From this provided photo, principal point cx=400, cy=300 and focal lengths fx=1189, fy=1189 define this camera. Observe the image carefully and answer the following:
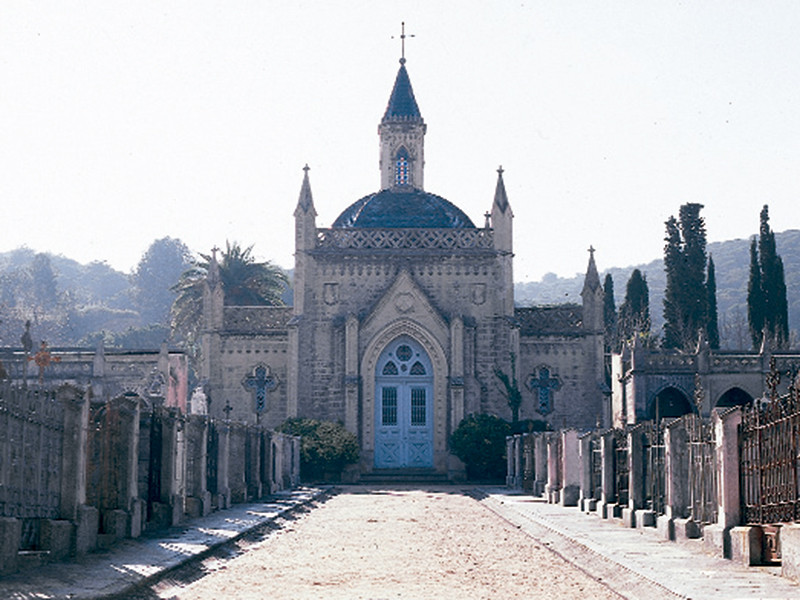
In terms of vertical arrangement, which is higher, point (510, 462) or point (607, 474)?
point (607, 474)

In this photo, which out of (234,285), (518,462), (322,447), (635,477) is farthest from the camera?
(234,285)

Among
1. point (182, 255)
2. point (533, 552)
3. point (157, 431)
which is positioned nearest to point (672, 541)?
point (533, 552)

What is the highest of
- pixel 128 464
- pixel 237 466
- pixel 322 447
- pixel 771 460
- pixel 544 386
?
pixel 544 386

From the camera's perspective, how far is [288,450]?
3797 centimetres

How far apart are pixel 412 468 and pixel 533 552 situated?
28.5 metres

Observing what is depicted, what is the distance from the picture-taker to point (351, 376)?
148ft

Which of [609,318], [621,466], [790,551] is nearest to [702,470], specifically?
[790,551]

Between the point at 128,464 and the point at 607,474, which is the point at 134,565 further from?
the point at 607,474

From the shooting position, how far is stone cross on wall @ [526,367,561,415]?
4684 centimetres

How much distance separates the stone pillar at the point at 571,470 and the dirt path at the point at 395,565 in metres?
4.11

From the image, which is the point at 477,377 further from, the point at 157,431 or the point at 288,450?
the point at 157,431

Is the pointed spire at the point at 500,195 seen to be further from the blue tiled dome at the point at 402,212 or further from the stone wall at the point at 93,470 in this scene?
the stone wall at the point at 93,470

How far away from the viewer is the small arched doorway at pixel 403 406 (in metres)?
45.6

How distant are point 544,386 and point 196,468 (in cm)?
2584
